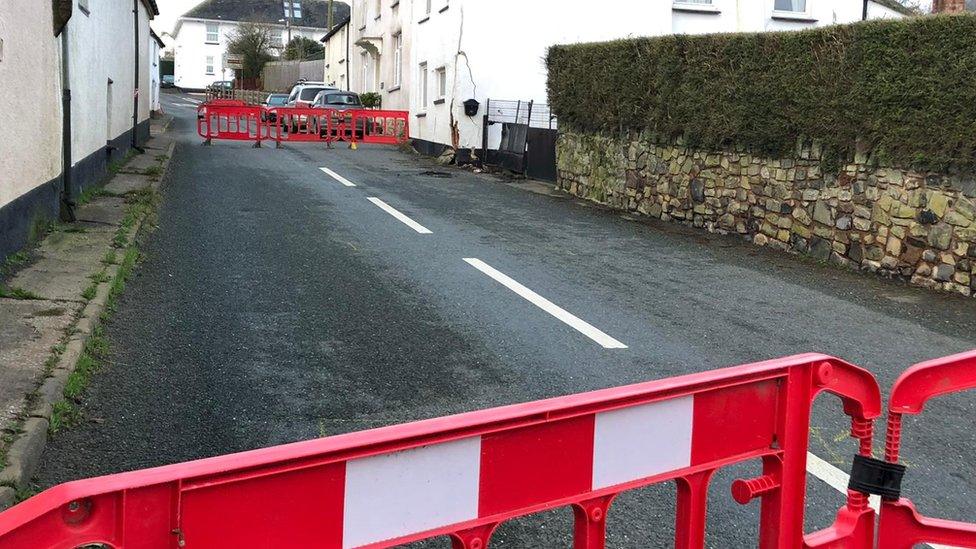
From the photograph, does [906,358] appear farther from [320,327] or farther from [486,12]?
[486,12]

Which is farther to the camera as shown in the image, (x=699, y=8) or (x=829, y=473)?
(x=699, y=8)

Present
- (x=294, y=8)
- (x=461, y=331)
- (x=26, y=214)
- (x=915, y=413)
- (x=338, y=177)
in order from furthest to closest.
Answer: (x=294, y=8) → (x=338, y=177) → (x=26, y=214) → (x=461, y=331) → (x=915, y=413)

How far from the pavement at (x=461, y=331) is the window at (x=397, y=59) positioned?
21263 mm

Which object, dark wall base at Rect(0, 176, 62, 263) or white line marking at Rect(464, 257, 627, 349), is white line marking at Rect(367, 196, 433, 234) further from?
dark wall base at Rect(0, 176, 62, 263)

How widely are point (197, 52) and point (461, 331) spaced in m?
90.7

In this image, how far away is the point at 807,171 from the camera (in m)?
12.7

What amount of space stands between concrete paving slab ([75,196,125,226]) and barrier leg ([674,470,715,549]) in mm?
9478

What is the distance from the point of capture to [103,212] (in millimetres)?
12547

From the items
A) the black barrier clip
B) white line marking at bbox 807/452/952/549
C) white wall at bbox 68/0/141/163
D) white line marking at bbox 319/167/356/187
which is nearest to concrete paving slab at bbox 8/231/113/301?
white wall at bbox 68/0/141/163

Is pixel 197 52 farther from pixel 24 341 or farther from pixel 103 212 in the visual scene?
pixel 24 341

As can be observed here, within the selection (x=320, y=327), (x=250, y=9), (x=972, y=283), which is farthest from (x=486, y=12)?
(x=250, y=9)

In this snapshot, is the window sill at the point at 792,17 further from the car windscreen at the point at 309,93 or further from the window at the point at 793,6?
the car windscreen at the point at 309,93

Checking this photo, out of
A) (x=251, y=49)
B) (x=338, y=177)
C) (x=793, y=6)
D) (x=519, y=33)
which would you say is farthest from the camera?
(x=251, y=49)

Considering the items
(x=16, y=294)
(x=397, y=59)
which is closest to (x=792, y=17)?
(x=397, y=59)
